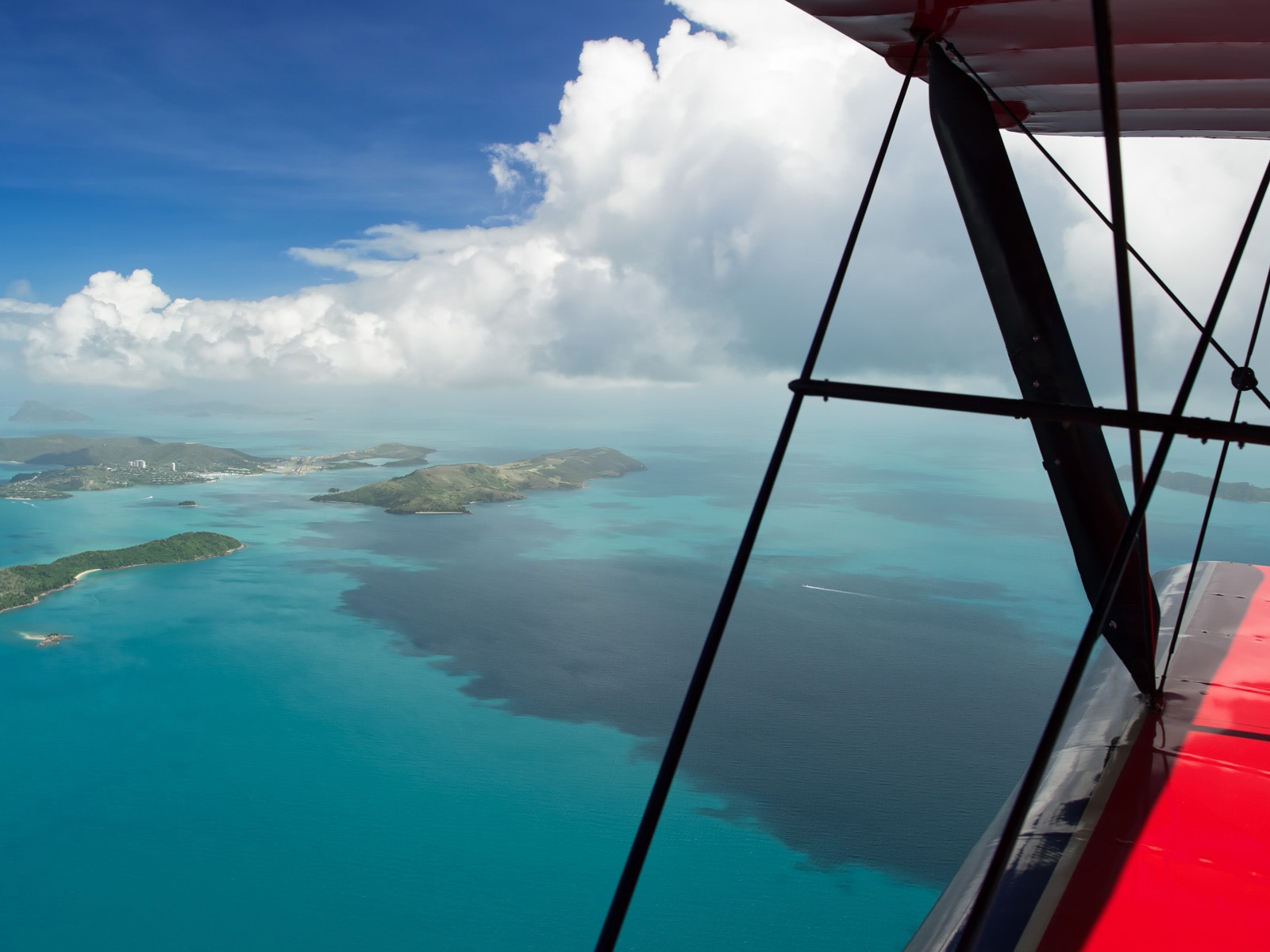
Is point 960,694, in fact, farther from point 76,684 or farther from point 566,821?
point 76,684

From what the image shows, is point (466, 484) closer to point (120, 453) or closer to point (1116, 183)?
point (120, 453)

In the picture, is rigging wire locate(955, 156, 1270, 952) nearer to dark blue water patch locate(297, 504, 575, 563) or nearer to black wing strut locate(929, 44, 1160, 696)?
black wing strut locate(929, 44, 1160, 696)

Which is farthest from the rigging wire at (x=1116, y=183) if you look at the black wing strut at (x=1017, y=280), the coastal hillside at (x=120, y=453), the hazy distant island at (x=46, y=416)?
the hazy distant island at (x=46, y=416)

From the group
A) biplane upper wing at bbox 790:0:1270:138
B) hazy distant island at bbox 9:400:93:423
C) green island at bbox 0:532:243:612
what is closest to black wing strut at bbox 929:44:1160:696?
biplane upper wing at bbox 790:0:1270:138

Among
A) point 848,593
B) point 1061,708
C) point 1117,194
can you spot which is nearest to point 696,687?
point 1061,708

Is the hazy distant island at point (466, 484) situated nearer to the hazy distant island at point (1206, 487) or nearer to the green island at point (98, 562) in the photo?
the green island at point (98, 562)
